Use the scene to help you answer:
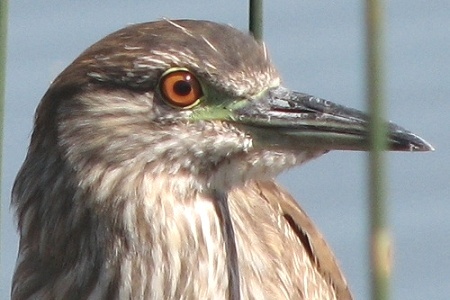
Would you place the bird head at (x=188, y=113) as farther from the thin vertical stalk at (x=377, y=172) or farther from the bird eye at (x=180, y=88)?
the thin vertical stalk at (x=377, y=172)

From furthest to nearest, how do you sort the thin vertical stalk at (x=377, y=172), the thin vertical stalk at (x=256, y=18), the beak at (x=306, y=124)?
the thin vertical stalk at (x=256, y=18)
the beak at (x=306, y=124)
the thin vertical stalk at (x=377, y=172)

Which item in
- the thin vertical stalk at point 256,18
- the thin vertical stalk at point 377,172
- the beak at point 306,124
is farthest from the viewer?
the thin vertical stalk at point 256,18

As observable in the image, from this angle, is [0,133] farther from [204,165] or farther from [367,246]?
[367,246]

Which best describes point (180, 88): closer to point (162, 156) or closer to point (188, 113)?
point (188, 113)

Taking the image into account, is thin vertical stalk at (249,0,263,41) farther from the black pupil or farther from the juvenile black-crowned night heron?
the black pupil

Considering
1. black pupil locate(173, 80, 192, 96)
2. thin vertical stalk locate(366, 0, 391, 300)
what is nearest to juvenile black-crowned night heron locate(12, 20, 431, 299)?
black pupil locate(173, 80, 192, 96)

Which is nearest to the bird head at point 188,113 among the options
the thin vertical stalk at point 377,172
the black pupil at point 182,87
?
the black pupil at point 182,87

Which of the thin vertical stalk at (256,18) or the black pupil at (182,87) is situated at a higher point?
the thin vertical stalk at (256,18)

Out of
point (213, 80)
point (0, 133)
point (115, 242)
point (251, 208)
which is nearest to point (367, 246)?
point (0, 133)
